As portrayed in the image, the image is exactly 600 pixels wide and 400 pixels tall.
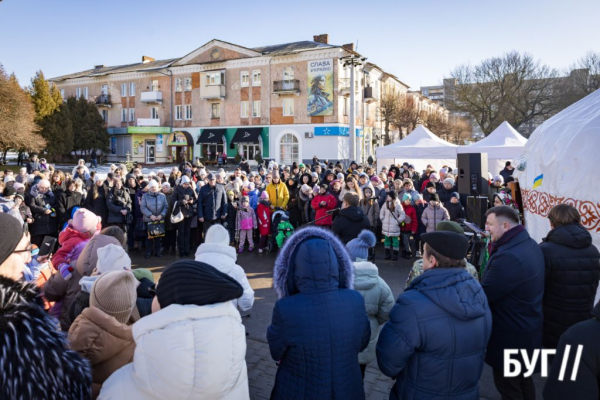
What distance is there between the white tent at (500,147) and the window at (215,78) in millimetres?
29603

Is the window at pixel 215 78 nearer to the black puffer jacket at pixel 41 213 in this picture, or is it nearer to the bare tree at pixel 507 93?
the bare tree at pixel 507 93

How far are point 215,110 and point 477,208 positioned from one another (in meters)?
37.6

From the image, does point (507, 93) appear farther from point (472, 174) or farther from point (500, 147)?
point (472, 174)

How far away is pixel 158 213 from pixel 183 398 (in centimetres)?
806

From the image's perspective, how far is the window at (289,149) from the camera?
39031mm

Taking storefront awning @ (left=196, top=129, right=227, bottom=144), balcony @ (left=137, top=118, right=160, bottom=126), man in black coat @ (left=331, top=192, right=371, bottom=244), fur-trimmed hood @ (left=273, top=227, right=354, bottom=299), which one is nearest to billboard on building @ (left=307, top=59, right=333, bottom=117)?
storefront awning @ (left=196, top=129, right=227, bottom=144)

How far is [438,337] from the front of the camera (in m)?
2.34

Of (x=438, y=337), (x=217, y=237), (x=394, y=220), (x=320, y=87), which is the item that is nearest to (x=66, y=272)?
(x=217, y=237)

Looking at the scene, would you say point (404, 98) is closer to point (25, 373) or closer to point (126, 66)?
point (126, 66)

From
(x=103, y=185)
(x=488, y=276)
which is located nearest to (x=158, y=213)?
(x=103, y=185)

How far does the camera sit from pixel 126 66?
5219 centimetres

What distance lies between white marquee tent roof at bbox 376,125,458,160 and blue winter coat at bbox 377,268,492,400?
17.6 m

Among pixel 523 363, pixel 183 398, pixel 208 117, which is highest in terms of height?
pixel 208 117

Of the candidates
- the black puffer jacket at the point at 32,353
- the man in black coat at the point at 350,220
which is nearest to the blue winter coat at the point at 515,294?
the black puffer jacket at the point at 32,353
